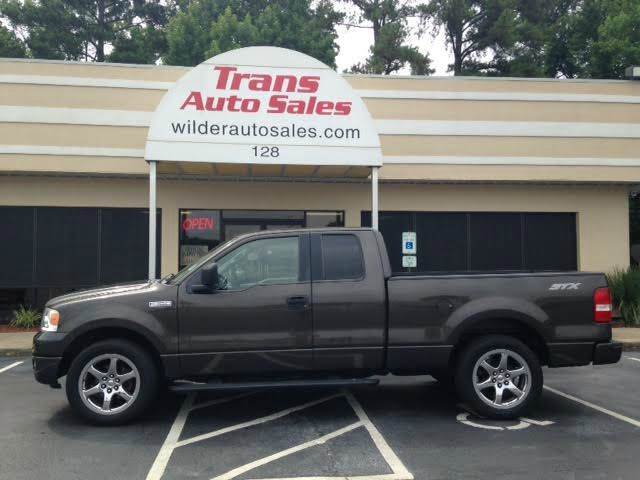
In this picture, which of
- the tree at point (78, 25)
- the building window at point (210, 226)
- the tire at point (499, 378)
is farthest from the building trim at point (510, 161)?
the tree at point (78, 25)

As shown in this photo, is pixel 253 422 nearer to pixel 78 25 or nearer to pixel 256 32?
pixel 256 32

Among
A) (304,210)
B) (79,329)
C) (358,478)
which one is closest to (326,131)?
(304,210)

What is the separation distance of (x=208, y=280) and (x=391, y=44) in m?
26.0

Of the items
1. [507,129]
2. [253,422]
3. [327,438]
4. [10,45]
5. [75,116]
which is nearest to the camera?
[327,438]

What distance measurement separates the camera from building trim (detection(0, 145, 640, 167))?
12523 millimetres

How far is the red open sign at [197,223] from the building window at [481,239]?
3573mm

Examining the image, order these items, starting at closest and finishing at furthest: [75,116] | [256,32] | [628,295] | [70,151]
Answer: [70,151] → [75,116] → [628,295] → [256,32]

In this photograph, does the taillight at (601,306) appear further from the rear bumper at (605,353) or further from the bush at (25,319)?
the bush at (25,319)

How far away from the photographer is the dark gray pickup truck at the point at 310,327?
5.57 meters

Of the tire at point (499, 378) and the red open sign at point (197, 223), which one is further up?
the red open sign at point (197, 223)

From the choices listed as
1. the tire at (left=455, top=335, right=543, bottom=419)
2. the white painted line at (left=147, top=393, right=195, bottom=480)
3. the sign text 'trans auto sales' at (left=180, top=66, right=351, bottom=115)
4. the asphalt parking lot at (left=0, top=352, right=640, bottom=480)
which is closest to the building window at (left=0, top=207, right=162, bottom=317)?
the sign text 'trans auto sales' at (left=180, top=66, right=351, bottom=115)

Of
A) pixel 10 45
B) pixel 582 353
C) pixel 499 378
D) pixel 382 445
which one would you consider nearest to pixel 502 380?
pixel 499 378

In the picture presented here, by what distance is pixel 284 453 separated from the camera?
486cm

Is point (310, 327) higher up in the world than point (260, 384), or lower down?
higher up
